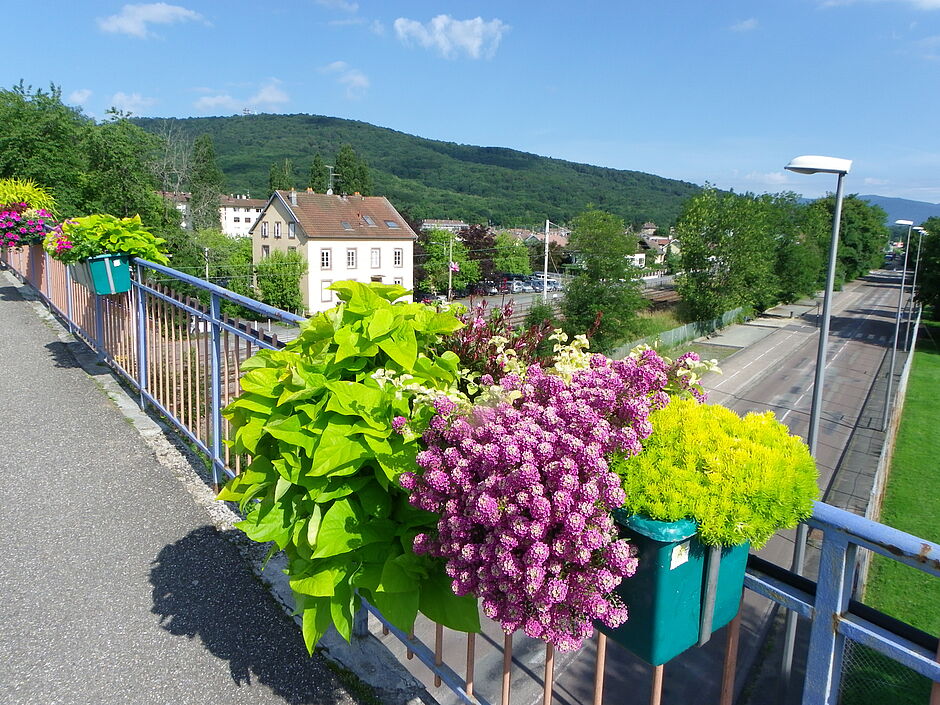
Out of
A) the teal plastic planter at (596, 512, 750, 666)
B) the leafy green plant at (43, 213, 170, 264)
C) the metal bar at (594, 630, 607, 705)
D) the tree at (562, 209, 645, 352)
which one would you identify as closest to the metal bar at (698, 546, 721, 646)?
the teal plastic planter at (596, 512, 750, 666)

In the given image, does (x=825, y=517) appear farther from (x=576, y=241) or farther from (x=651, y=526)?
(x=576, y=241)

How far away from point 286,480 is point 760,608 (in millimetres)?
14444

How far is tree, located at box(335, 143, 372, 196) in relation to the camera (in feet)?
267

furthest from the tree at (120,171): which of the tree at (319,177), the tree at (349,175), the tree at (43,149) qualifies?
the tree at (319,177)

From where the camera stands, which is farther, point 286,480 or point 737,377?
point 737,377

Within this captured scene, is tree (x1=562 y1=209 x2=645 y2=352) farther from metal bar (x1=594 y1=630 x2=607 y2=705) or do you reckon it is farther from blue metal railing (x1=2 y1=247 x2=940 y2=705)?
blue metal railing (x1=2 y1=247 x2=940 y2=705)

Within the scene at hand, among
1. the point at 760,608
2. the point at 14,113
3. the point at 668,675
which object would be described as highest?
the point at 14,113

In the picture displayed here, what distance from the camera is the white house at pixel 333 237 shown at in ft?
161

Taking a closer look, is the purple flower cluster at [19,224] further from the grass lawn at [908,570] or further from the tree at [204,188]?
the tree at [204,188]

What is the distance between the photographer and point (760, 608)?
A: 46.1ft

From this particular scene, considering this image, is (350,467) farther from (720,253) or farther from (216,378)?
(720,253)

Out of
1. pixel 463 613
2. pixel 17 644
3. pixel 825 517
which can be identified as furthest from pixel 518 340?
pixel 17 644

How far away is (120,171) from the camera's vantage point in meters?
20.8

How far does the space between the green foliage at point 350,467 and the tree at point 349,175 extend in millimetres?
82039
